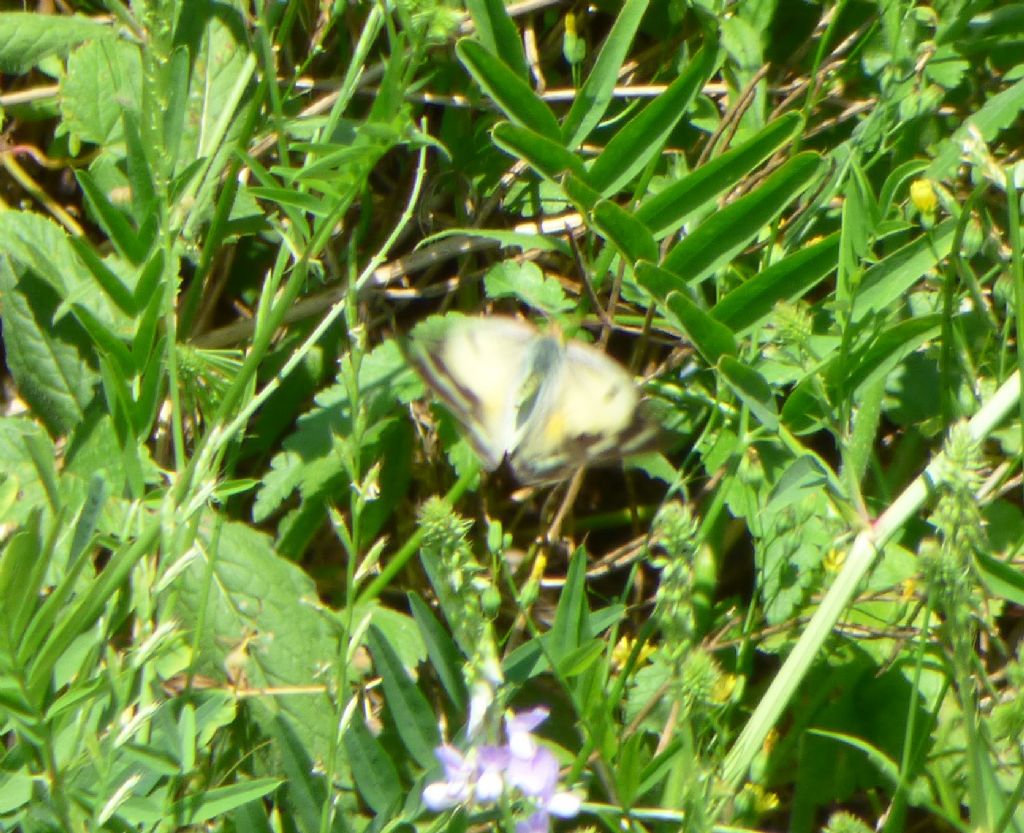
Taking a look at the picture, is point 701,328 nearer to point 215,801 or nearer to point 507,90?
point 507,90

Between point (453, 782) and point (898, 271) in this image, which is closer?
point (453, 782)

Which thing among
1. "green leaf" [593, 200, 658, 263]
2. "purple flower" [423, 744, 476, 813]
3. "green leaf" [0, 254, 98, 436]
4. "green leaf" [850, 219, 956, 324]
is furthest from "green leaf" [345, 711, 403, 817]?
"green leaf" [850, 219, 956, 324]

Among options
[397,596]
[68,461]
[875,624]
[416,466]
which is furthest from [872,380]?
[68,461]

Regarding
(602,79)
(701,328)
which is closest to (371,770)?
(701,328)

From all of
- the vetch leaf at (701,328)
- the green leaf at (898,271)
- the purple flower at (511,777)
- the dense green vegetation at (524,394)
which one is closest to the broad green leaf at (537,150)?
the dense green vegetation at (524,394)

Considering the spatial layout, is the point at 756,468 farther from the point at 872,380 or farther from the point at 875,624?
the point at 875,624
